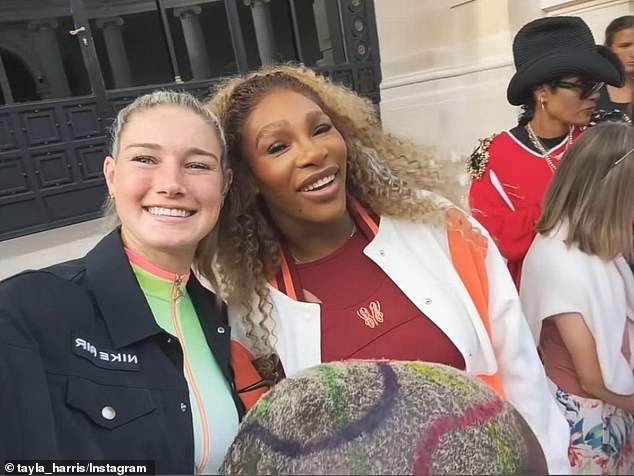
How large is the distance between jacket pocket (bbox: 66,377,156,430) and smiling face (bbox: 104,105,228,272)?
33cm

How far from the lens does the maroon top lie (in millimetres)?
1427

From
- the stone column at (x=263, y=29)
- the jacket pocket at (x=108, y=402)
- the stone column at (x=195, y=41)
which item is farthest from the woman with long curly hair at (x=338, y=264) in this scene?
the stone column at (x=263, y=29)

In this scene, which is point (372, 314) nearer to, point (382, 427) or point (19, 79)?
point (382, 427)

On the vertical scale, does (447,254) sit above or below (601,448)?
above

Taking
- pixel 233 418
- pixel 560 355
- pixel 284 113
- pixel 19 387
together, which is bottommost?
pixel 560 355

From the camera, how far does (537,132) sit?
257 centimetres

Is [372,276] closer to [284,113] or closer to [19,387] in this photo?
[284,113]

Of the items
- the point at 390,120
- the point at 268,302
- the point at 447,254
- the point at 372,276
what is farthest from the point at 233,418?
the point at 390,120

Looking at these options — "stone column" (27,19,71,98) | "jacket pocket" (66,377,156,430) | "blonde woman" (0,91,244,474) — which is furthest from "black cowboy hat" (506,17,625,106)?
"stone column" (27,19,71,98)

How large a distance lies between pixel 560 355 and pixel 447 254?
70 cm

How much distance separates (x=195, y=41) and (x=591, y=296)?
5140 millimetres

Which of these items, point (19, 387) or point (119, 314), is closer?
point (19, 387)

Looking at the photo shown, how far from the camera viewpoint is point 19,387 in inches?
39.7

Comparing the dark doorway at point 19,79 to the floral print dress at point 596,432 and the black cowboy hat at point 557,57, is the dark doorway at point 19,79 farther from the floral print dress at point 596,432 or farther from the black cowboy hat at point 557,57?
the floral print dress at point 596,432
